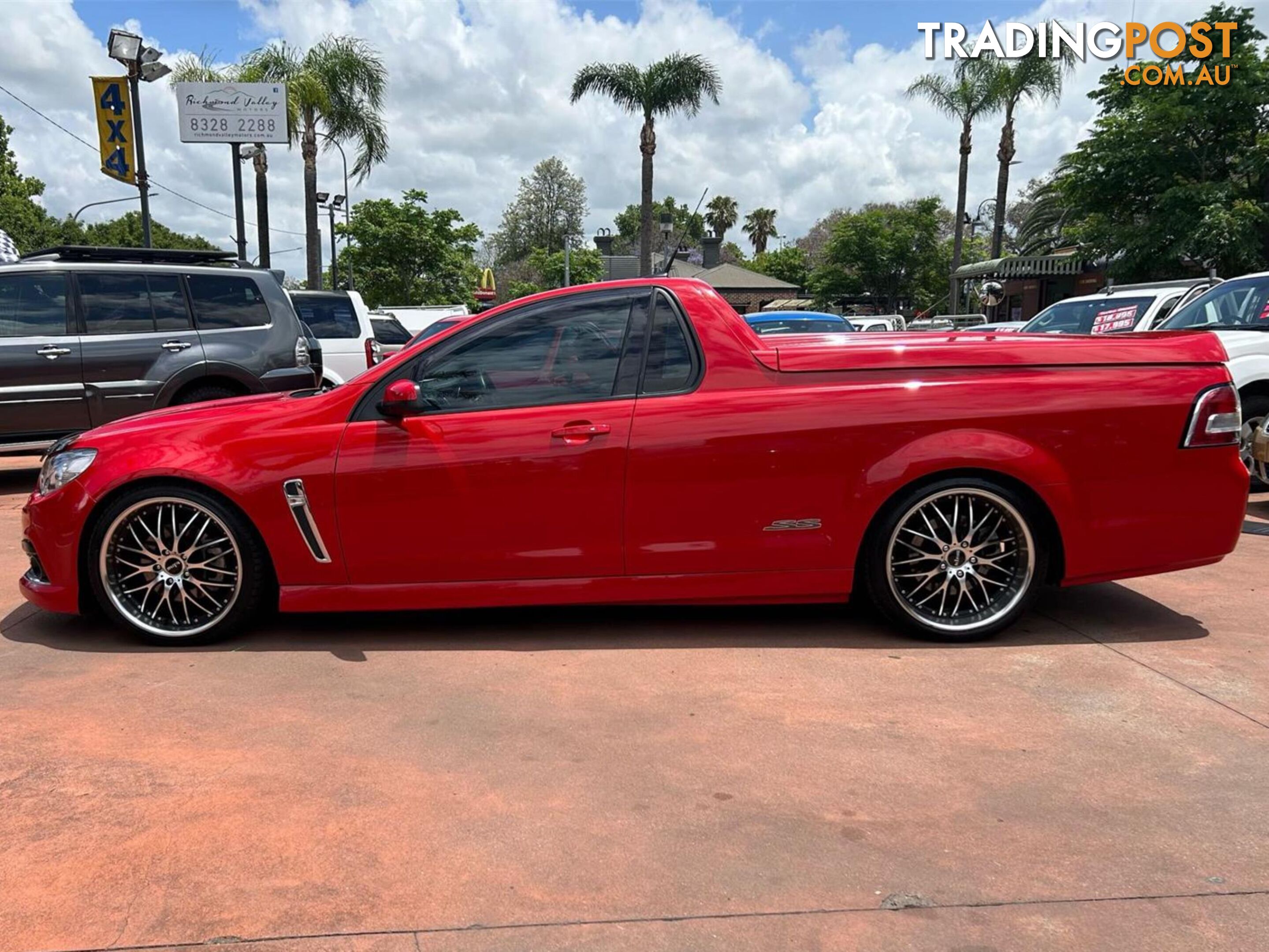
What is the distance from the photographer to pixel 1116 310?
11602 millimetres

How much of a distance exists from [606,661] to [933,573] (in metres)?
1.46

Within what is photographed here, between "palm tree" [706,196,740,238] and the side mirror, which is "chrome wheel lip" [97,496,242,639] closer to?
the side mirror

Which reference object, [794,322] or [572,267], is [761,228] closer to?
[572,267]

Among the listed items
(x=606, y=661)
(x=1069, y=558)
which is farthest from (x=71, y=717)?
(x=1069, y=558)

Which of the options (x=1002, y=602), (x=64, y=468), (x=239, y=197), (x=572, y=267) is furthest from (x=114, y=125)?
(x=572, y=267)

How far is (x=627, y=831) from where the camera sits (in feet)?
8.94

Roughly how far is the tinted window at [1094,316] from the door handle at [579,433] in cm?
872

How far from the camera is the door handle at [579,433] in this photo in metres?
4.08

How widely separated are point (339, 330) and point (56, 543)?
7.06 metres

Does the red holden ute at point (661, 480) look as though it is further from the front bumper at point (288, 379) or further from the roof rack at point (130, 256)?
the roof rack at point (130, 256)

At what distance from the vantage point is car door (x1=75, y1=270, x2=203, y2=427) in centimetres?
791

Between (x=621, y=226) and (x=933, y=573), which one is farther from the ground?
(x=621, y=226)

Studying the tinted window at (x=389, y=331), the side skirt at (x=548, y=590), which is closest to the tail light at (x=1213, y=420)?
the side skirt at (x=548, y=590)

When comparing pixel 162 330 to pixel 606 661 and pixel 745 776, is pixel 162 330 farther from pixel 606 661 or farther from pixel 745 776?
pixel 745 776
